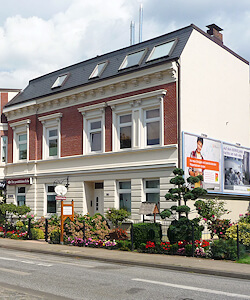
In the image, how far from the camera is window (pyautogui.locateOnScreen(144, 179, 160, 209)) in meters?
20.0

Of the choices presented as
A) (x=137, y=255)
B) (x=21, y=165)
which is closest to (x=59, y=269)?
(x=137, y=255)

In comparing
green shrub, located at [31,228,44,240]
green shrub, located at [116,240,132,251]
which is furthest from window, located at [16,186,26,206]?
green shrub, located at [116,240,132,251]

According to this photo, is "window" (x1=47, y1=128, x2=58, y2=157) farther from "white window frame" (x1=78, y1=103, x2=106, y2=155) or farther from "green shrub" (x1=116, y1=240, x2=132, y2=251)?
"green shrub" (x1=116, y1=240, x2=132, y2=251)

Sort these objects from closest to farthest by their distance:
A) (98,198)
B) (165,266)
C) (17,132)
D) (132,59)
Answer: (165,266)
(132,59)
(98,198)
(17,132)

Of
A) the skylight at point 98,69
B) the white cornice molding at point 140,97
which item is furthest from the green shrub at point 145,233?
the skylight at point 98,69

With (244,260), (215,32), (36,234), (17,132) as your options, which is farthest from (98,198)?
(215,32)

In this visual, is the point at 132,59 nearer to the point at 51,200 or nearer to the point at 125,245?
the point at 51,200

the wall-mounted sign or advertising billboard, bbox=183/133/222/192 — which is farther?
the wall-mounted sign

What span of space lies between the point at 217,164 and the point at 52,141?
10137 millimetres

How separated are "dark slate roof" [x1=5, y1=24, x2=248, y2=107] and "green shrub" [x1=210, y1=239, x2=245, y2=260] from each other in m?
8.90

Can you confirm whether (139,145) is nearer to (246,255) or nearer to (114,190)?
(114,190)

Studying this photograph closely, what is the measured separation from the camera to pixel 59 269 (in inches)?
481

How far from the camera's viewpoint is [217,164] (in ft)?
71.5

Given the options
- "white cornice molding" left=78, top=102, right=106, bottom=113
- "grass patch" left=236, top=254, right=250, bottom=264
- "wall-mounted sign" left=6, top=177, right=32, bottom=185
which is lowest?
"grass patch" left=236, top=254, right=250, bottom=264
